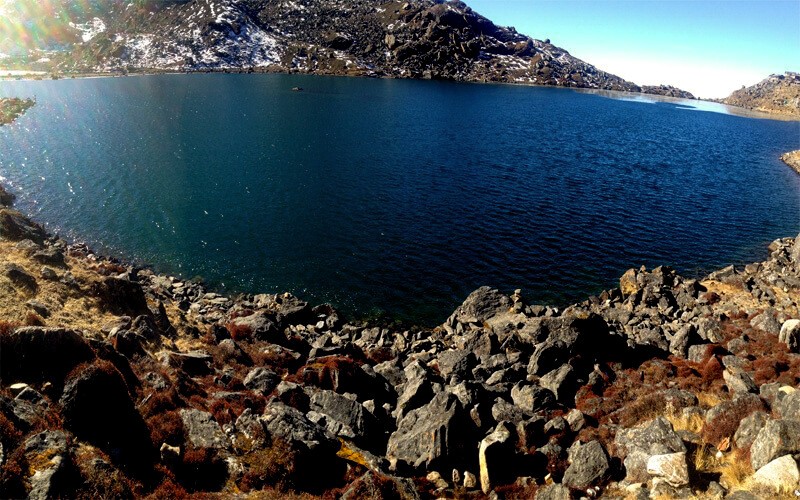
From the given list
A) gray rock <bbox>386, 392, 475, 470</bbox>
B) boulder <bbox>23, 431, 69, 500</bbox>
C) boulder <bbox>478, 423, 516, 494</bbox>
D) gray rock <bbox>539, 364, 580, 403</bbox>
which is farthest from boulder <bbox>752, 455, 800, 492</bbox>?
boulder <bbox>23, 431, 69, 500</bbox>

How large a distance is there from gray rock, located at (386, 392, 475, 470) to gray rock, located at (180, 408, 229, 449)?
24.8ft

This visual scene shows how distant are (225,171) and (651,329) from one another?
7227 cm

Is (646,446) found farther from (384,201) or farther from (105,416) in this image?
(384,201)

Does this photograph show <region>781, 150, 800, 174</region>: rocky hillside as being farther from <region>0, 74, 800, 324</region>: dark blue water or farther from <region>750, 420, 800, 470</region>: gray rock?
<region>750, 420, 800, 470</region>: gray rock

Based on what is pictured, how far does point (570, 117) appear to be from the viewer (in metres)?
179

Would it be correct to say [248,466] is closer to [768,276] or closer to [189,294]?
[189,294]

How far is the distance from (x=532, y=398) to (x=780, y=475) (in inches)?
468

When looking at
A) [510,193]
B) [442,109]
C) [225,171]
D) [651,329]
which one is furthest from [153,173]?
[442,109]

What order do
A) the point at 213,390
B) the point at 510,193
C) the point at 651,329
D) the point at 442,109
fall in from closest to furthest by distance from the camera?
1. the point at 213,390
2. the point at 651,329
3. the point at 510,193
4. the point at 442,109

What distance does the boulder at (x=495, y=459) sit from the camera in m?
18.4

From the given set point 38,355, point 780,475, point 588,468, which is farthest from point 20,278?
point 780,475

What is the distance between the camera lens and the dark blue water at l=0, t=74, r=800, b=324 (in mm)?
48500

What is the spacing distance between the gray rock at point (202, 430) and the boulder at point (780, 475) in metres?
19.7

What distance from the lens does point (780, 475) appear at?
13836 mm
